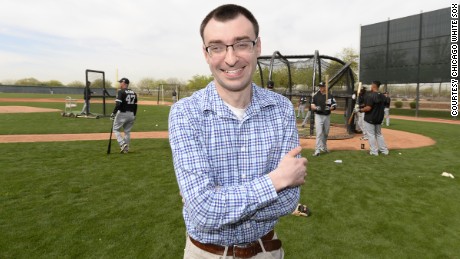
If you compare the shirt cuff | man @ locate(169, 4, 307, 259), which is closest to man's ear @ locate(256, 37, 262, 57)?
man @ locate(169, 4, 307, 259)

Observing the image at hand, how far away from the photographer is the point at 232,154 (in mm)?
1650

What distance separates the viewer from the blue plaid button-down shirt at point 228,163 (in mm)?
1430

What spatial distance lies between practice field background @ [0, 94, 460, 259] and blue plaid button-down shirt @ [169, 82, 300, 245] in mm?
2590

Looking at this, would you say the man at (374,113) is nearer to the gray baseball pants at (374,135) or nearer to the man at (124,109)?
the gray baseball pants at (374,135)

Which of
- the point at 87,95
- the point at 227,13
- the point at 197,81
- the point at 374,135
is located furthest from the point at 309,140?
the point at 197,81

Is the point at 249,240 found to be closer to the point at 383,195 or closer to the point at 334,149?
the point at 383,195

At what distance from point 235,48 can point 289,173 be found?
0.68 metres

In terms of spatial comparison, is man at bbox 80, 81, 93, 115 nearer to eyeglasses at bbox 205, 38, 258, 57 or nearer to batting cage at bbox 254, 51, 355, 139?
batting cage at bbox 254, 51, 355, 139

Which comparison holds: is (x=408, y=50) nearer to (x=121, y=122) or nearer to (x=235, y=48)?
(x=121, y=122)

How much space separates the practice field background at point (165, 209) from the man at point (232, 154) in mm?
2547

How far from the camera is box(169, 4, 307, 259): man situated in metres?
1.45

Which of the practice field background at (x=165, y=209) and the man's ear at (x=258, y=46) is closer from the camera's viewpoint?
the man's ear at (x=258, y=46)

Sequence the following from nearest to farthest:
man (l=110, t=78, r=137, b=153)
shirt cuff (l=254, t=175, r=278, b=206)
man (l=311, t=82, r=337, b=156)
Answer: shirt cuff (l=254, t=175, r=278, b=206), man (l=110, t=78, r=137, b=153), man (l=311, t=82, r=337, b=156)

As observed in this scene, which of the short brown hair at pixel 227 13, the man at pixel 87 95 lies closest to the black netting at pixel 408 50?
the man at pixel 87 95
